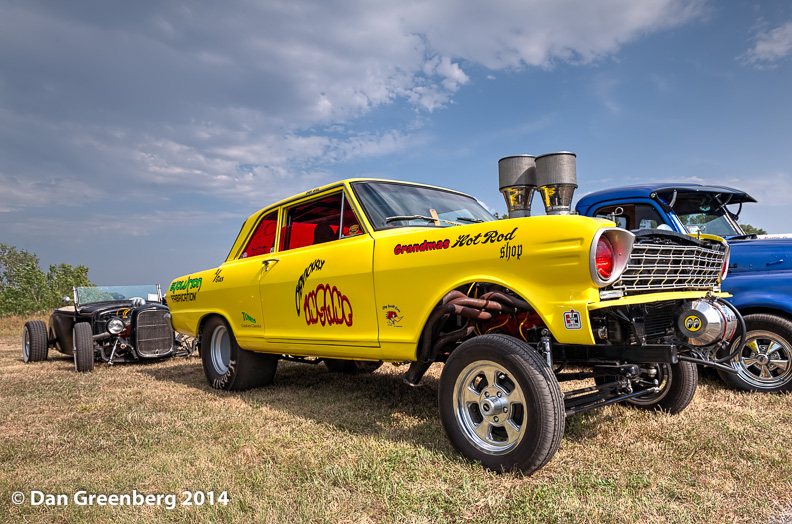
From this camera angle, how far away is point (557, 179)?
152 inches

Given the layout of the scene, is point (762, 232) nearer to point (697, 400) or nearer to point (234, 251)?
point (697, 400)

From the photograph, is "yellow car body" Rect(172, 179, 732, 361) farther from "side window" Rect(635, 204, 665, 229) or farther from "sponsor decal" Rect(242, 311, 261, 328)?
"side window" Rect(635, 204, 665, 229)

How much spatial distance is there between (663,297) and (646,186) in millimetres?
3276

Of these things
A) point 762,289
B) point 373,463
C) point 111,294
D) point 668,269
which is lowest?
point 373,463

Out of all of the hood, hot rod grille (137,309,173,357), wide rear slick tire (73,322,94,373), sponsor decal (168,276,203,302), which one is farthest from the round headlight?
the hood

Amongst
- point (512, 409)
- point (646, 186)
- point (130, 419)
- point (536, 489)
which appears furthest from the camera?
point (646, 186)

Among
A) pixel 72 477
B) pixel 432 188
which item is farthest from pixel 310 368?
pixel 72 477

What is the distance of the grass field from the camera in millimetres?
2725

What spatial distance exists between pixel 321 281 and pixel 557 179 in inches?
81.9

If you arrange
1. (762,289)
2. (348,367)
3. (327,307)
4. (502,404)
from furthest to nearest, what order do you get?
(348,367)
(762,289)
(327,307)
(502,404)

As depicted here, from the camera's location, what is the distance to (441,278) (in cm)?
358

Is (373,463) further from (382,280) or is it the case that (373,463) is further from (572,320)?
(572,320)

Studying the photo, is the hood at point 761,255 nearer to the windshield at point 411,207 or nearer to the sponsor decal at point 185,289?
the windshield at point 411,207

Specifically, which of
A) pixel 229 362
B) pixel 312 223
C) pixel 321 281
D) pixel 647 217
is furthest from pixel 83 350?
pixel 647 217
